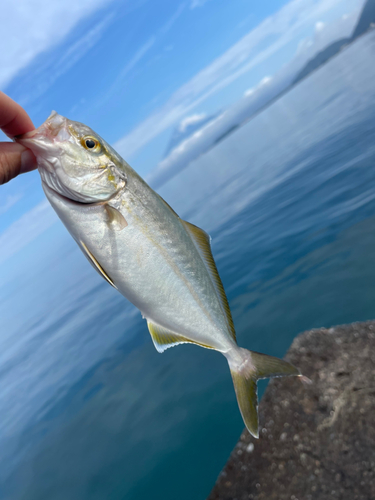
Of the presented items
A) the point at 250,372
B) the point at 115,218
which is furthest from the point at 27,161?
the point at 250,372

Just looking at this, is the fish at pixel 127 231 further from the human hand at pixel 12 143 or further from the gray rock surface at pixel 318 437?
the gray rock surface at pixel 318 437

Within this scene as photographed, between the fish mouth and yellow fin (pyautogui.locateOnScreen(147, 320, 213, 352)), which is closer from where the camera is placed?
the fish mouth

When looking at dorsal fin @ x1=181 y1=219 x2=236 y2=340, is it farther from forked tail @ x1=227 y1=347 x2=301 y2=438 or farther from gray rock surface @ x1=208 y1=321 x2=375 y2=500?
gray rock surface @ x1=208 y1=321 x2=375 y2=500

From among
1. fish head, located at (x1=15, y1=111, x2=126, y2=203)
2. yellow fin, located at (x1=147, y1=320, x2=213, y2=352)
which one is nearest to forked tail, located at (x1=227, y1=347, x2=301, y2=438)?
yellow fin, located at (x1=147, y1=320, x2=213, y2=352)

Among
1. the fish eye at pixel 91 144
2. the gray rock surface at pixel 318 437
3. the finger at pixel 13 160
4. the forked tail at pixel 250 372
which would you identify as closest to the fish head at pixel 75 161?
the fish eye at pixel 91 144

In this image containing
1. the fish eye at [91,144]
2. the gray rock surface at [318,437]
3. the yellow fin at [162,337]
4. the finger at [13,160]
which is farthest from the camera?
the gray rock surface at [318,437]

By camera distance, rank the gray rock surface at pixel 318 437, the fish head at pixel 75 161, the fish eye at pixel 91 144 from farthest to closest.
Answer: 1. the gray rock surface at pixel 318 437
2. the fish eye at pixel 91 144
3. the fish head at pixel 75 161

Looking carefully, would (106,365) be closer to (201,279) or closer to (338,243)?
(338,243)

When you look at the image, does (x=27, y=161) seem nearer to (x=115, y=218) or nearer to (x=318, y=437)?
(x=115, y=218)
